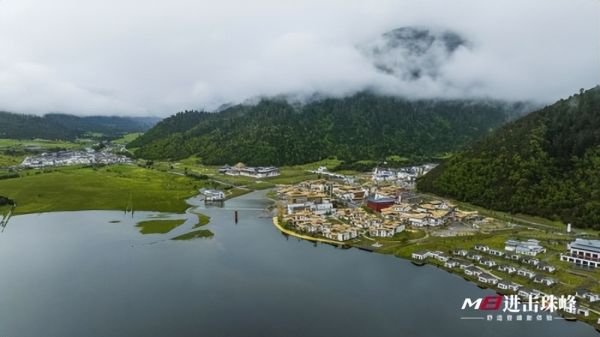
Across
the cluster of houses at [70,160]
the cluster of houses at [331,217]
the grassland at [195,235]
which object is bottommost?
the grassland at [195,235]

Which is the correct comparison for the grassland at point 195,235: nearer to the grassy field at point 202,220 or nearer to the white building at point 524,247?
the grassy field at point 202,220

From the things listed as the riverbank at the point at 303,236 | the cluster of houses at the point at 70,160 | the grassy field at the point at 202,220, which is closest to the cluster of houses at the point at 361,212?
the riverbank at the point at 303,236

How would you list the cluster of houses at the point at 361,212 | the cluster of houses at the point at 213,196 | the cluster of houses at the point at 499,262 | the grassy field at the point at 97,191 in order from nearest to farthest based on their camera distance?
the cluster of houses at the point at 499,262, the cluster of houses at the point at 361,212, the grassy field at the point at 97,191, the cluster of houses at the point at 213,196

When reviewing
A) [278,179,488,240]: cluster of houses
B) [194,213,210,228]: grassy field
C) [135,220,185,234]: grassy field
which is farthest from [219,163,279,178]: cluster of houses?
[135,220,185,234]: grassy field

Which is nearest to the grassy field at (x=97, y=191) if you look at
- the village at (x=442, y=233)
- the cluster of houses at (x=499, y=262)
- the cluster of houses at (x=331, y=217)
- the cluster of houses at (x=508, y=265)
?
the cluster of houses at (x=331, y=217)

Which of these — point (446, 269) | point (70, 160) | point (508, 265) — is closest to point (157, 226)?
point (446, 269)

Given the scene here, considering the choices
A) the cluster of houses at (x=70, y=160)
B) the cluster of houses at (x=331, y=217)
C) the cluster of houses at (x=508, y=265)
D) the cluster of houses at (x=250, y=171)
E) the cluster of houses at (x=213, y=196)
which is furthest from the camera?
the cluster of houses at (x=70, y=160)

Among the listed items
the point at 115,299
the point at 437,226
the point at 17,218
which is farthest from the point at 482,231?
the point at 17,218

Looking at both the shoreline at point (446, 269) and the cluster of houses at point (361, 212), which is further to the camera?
the cluster of houses at point (361, 212)

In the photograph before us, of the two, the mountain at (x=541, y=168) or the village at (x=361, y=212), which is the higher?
the mountain at (x=541, y=168)

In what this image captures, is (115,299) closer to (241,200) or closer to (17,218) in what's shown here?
(17,218)
